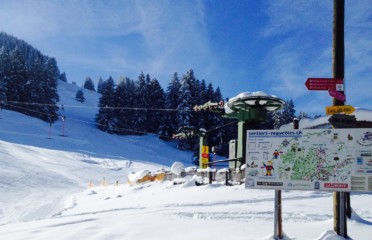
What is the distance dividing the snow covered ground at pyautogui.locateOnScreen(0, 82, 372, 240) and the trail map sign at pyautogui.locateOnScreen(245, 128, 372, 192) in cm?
100

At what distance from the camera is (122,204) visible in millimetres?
14695

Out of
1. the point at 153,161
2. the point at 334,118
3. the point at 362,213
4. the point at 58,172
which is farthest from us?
the point at 153,161

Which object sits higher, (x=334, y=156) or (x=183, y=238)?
(x=334, y=156)

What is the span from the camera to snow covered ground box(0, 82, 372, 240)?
25.0ft

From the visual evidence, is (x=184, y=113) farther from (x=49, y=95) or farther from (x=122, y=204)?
(x=122, y=204)

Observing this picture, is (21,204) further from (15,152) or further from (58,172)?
(15,152)

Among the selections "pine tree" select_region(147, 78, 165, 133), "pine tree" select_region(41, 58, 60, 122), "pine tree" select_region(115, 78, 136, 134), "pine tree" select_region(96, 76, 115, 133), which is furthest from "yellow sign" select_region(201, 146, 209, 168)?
"pine tree" select_region(41, 58, 60, 122)

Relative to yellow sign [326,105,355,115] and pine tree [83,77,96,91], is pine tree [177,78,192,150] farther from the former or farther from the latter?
pine tree [83,77,96,91]

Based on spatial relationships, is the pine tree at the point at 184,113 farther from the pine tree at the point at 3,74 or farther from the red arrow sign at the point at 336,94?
the red arrow sign at the point at 336,94

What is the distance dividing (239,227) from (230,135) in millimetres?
59065

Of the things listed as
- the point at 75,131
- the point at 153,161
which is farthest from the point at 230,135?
the point at 75,131

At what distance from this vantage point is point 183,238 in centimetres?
703

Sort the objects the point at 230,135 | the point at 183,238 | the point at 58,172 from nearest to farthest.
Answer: the point at 183,238 < the point at 58,172 < the point at 230,135

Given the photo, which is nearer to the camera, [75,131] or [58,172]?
[58,172]
